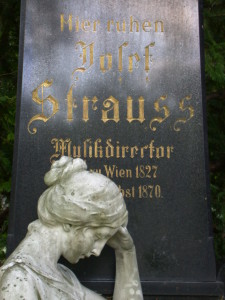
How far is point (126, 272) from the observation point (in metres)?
3.20

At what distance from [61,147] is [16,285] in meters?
1.52

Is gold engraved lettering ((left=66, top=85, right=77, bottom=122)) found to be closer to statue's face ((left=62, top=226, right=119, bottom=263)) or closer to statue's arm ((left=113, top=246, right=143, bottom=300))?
statue's arm ((left=113, top=246, right=143, bottom=300))

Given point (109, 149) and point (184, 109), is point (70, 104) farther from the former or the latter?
point (184, 109)

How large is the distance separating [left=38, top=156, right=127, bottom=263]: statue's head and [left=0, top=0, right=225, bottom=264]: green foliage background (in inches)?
111

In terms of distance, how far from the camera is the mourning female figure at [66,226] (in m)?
2.46

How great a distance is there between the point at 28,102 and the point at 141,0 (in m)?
1.18

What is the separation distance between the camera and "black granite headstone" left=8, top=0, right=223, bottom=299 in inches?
140

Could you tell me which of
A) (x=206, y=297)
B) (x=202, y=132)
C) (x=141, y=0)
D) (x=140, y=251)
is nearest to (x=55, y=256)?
(x=140, y=251)

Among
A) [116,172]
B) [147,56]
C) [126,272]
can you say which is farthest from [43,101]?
[126,272]

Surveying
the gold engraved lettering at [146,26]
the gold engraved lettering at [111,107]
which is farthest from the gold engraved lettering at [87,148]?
the gold engraved lettering at [146,26]

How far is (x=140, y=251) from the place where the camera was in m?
3.55

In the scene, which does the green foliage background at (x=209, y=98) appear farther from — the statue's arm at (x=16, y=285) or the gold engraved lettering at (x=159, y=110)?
the statue's arm at (x=16, y=285)

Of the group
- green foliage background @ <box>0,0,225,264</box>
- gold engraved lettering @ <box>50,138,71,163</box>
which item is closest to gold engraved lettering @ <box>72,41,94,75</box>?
gold engraved lettering @ <box>50,138,71,163</box>

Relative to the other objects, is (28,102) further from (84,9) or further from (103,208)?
(103,208)
